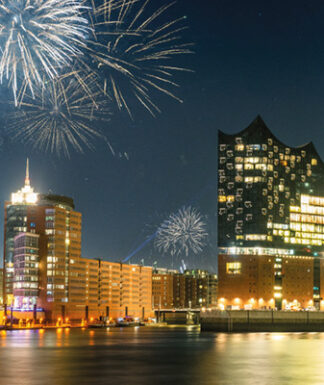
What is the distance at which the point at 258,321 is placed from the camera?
17550 centimetres

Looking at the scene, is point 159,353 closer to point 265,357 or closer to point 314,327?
point 265,357

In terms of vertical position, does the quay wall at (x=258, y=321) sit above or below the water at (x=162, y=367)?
below

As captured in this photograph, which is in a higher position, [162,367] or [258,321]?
[162,367]

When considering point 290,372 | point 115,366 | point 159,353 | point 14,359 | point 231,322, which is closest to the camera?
point 290,372

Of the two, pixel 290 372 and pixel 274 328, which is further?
pixel 274 328

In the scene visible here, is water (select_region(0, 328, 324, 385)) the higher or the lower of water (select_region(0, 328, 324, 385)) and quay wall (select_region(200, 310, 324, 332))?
the higher

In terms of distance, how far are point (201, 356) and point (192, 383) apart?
93.4 ft

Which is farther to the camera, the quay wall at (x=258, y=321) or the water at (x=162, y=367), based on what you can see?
the quay wall at (x=258, y=321)

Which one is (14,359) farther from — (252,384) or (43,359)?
(252,384)

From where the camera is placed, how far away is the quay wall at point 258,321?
571 ft

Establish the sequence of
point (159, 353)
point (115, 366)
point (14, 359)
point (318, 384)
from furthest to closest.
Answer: point (159, 353), point (14, 359), point (115, 366), point (318, 384)

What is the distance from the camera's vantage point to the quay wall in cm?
17400

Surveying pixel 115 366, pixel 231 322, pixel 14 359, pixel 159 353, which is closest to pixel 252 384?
pixel 115 366

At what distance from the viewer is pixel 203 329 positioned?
180 metres
